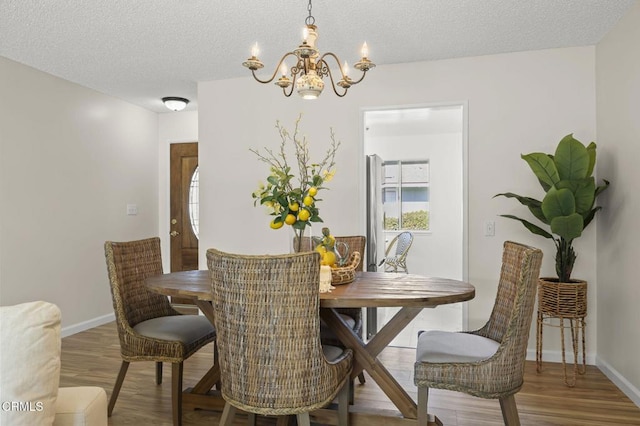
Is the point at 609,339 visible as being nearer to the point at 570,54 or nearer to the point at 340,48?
the point at 570,54

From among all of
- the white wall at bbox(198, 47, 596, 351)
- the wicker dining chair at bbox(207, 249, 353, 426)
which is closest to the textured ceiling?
the white wall at bbox(198, 47, 596, 351)

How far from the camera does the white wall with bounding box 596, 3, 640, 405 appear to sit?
2.70 metres

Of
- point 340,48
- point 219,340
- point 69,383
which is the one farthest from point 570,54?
point 69,383

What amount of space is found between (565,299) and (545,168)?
92 centimetres

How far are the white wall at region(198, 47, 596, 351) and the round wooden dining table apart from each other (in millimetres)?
1476

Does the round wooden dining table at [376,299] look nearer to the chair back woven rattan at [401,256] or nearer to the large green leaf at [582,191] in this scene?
the large green leaf at [582,191]

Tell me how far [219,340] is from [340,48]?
2.51 m

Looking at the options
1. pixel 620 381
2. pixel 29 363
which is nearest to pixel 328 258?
pixel 29 363

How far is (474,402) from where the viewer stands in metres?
2.66

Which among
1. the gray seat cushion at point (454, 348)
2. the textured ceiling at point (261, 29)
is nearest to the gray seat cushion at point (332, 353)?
the gray seat cushion at point (454, 348)

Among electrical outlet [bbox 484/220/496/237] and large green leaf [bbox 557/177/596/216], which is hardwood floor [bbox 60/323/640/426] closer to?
electrical outlet [bbox 484/220/496/237]

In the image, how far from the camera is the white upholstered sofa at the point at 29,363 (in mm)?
922

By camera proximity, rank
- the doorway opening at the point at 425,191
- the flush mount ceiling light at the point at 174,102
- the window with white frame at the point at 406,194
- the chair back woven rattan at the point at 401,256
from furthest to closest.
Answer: the window with white frame at the point at 406,194, the doorway opening at the point at 425,191, the chair back woven rattan at the point at 401,256, the flush mount ceiling light at the point at 174,102

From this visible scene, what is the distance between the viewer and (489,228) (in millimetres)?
3553
